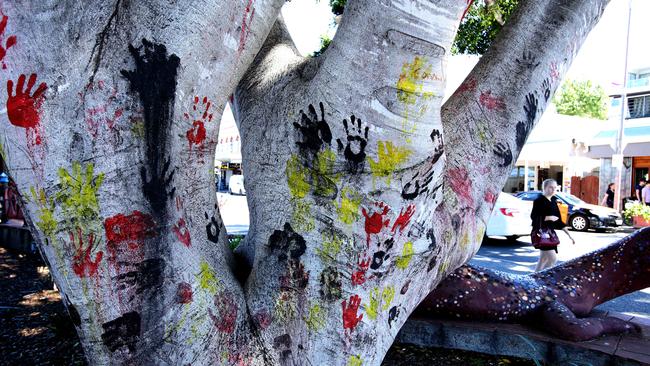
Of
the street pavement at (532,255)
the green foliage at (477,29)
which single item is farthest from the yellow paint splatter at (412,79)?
the green foliage at (477,29)

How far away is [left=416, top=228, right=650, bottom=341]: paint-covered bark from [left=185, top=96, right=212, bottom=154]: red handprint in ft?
9.94

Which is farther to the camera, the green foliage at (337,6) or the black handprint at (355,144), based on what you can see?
the green foliage at (337,6)

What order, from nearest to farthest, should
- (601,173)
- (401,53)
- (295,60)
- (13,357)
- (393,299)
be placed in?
(401,53)
(393,299)
(295,60)
(13,357)
(601,173)

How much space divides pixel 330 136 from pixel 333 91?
17 centimetres

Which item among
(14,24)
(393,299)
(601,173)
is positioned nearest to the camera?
(14,24)

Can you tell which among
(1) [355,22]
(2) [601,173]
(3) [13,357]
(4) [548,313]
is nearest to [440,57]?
(1) [355,22]

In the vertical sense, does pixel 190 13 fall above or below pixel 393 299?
above

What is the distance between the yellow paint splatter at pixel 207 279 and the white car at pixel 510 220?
10557 mm

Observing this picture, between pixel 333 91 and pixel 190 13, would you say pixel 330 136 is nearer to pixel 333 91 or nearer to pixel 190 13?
pixel 333 91

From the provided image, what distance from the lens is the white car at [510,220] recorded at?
11602 mm

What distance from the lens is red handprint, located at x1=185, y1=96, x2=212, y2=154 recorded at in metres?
1.82

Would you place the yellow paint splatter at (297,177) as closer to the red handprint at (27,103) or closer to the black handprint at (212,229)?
the black handprint at (212,229)

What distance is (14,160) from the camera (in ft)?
5.47

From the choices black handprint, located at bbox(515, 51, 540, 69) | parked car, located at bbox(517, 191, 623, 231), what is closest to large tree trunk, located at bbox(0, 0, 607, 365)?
black handprint, located at bbox(515, 51, 540, 69)
